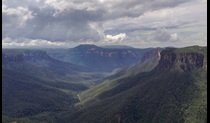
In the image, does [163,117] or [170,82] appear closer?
[163,117]

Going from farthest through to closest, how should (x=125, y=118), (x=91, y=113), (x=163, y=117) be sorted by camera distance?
(x=91, y=113), (x=125, y=118), (x=163, y=117)

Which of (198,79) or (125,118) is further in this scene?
(198,79)

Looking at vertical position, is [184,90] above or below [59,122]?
above

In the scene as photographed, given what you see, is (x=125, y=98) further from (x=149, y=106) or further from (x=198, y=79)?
(x=198, y=79)

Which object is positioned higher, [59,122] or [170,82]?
[170,82]

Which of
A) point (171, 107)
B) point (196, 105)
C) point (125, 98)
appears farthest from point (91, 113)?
point (196, 105)

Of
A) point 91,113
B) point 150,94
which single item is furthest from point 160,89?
point 91,113

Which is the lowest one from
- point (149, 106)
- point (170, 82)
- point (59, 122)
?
point (59, 122)

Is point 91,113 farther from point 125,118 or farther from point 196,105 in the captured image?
point 196,105

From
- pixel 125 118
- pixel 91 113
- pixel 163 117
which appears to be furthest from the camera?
pixel 91 113
